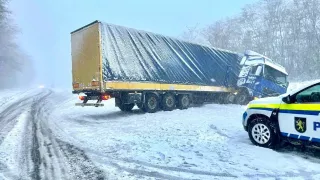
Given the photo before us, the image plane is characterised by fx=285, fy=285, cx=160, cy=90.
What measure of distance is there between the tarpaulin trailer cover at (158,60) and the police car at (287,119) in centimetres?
580

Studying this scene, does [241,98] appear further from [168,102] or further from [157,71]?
[157,71]

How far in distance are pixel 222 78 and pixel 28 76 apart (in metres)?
87.4

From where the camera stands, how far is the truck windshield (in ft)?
54.7

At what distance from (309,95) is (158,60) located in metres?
7.86

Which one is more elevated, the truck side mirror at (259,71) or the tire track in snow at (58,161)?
the truck side mirror at (259,71)

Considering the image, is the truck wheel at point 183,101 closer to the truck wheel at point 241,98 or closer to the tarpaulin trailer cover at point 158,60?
the tarpaulin trailer cover at point 158,60

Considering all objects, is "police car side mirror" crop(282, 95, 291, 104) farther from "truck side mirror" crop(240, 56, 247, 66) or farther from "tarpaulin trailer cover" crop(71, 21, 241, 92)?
"truck side mirror" crop(240, 56, 247, 66)

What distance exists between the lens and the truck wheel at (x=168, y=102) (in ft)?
42.4

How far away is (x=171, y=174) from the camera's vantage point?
447 cm

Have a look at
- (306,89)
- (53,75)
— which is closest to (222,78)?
(306,89)

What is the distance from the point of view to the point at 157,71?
12.5 meters

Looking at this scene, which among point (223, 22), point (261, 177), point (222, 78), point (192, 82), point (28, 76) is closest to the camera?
point (261, 177)

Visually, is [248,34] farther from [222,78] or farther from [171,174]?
[171,174]

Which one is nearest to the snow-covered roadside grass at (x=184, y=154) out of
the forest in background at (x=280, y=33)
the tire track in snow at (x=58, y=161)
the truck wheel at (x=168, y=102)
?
the tire track in snow at (x=58, y=161)
